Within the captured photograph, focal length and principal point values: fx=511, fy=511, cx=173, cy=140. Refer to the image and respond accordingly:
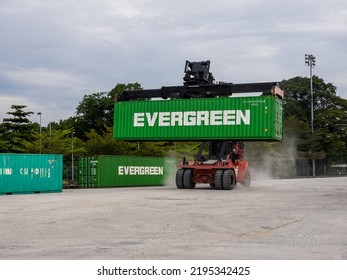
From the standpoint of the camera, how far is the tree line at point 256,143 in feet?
185

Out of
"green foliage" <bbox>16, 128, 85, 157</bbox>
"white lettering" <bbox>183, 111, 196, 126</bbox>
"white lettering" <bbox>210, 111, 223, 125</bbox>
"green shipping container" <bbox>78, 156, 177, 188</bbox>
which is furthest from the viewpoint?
"green foliage" <bbox>16, 128, 85, 157</bbox>

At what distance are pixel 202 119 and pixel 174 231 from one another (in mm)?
19813

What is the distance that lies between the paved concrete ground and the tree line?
35975mm

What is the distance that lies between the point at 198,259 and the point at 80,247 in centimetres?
278

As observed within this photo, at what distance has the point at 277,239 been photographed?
11383 millimetres

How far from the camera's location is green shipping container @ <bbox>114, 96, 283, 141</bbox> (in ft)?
101

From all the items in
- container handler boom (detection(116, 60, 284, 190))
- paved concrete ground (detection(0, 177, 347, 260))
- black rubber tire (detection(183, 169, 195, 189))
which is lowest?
paved concrete ground (detection(0, 177, 347, 260))

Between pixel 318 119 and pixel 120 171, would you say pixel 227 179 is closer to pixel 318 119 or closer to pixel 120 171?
pixel 120 171

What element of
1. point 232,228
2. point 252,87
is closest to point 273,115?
point 252,87

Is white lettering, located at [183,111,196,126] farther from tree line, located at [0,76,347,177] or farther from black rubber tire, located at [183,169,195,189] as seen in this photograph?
tree line, located at [0,76,347,177]

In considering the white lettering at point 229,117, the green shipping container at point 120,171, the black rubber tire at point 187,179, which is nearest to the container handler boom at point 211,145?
the black rubber tire at point 187,179

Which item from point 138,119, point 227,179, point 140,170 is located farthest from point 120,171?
point 227,179

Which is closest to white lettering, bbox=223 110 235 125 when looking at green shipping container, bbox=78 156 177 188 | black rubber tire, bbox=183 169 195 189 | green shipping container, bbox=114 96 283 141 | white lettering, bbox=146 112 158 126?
green shipping container, bbox=114 96 283 141

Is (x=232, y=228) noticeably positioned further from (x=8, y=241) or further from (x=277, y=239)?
(x=8, y=241)
